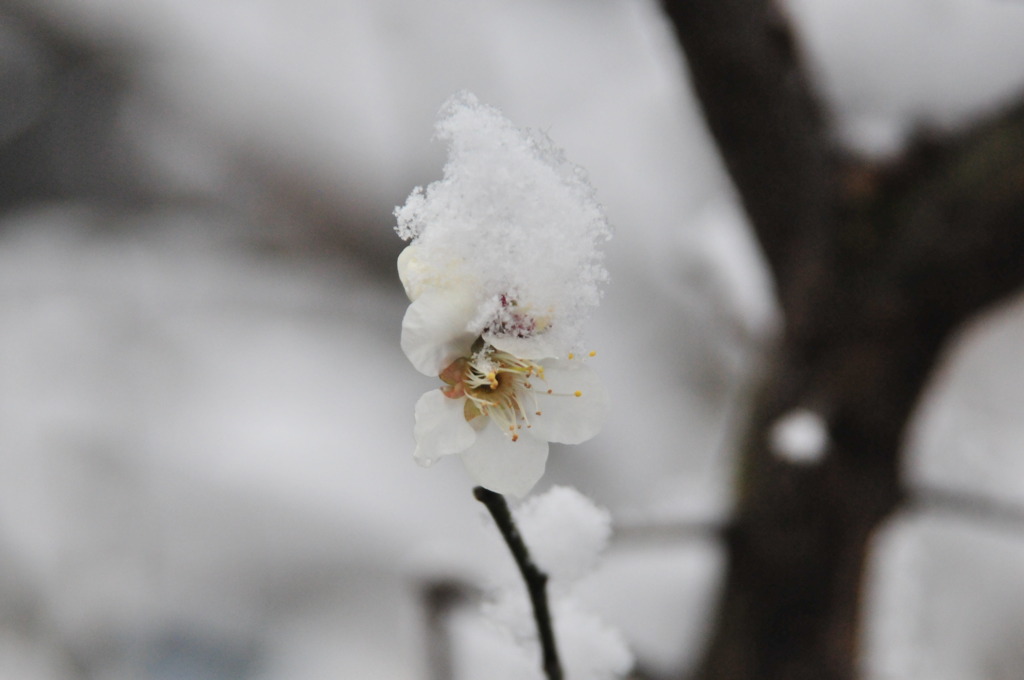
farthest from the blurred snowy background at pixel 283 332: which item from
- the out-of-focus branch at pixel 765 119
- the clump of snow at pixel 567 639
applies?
the clump of snow at pixel 567 639

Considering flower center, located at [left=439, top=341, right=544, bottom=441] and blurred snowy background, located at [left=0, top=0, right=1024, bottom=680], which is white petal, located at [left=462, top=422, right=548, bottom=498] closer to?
flower center, located at [left=439, top=341, right=544, bottom=441]

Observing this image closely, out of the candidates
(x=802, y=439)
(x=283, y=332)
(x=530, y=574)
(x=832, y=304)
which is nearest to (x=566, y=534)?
(x=530, y=574)

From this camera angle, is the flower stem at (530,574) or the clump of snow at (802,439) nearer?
the flower stem at (530,574)

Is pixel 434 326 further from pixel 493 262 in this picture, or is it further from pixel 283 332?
pixel 283 332

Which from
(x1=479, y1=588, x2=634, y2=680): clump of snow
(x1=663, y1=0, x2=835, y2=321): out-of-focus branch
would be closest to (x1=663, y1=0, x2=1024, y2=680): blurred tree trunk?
(x1=663, y1=0, x2=835, y2=321): out-of-focus branch

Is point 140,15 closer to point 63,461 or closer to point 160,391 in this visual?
point 160,391

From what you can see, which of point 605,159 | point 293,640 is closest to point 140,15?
point 605,159

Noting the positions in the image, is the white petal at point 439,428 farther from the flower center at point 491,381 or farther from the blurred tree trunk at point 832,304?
the blurred tree trunk at point 832,304
